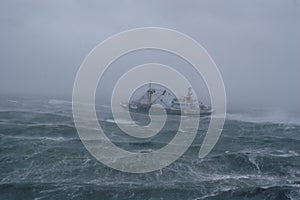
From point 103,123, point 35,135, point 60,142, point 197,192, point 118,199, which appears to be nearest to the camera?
point 118,199

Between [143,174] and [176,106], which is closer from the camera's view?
[143,174]

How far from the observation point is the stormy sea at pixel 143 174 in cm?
3369

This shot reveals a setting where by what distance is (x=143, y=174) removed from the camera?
40.1 m

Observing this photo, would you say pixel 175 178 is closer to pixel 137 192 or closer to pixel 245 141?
pixel 137 192

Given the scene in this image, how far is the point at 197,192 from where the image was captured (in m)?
34.4

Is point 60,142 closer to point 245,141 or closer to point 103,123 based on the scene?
point 103,123

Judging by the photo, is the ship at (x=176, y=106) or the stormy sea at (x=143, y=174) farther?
the ship at (x=176, y=106)

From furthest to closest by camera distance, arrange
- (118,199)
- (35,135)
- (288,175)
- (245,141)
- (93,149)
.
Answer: (245,141)
(35,135)
(93,149)
(288,175)
(118,199)

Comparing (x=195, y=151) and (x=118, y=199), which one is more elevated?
(x=195, y=151)

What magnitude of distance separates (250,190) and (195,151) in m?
20.5

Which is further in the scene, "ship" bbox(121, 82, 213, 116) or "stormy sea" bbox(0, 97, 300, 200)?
"ship" bbox(121, 82, 213, 116)

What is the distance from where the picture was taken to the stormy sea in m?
33.7

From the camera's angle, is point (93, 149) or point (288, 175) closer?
point (288, 175)

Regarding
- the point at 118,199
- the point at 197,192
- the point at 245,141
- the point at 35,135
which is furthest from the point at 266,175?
the point at 35,135
